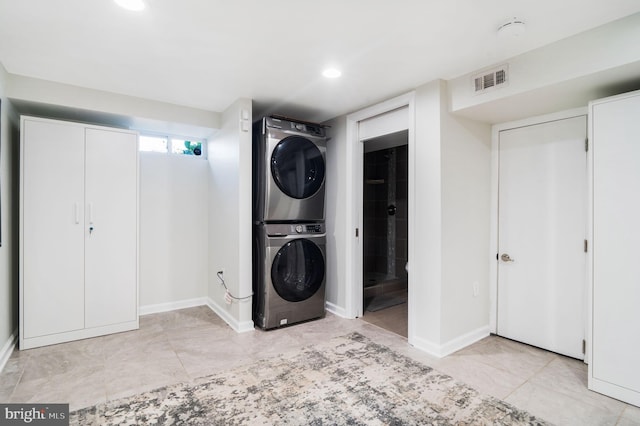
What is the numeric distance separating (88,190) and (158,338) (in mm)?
1566

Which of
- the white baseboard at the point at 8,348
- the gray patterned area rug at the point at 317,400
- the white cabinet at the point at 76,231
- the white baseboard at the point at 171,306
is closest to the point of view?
the gray patterned area rug at the point at 317,400

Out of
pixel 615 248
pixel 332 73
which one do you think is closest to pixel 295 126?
pixel 332 73

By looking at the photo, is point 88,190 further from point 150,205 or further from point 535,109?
point 535,109

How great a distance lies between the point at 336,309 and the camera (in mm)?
3693

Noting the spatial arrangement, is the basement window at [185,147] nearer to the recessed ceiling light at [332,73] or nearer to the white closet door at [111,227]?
the white closet door at [111,227]

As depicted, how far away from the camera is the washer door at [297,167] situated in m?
3.20

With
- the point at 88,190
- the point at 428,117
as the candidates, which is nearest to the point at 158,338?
the point at 88,190

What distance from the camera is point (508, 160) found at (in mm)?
2975

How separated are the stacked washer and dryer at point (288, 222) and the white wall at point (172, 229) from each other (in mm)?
1070

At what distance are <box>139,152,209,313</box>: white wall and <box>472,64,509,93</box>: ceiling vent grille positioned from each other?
3.23 metres

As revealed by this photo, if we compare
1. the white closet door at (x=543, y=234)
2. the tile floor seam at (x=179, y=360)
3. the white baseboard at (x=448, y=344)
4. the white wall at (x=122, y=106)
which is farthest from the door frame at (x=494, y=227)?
the white wall at (x=122, y=106)

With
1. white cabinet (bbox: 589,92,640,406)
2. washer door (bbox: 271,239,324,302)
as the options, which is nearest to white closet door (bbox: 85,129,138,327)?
washer door (bbox: 271,239,324,302)

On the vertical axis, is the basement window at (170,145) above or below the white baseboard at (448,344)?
above

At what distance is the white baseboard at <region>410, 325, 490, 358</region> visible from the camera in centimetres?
260
